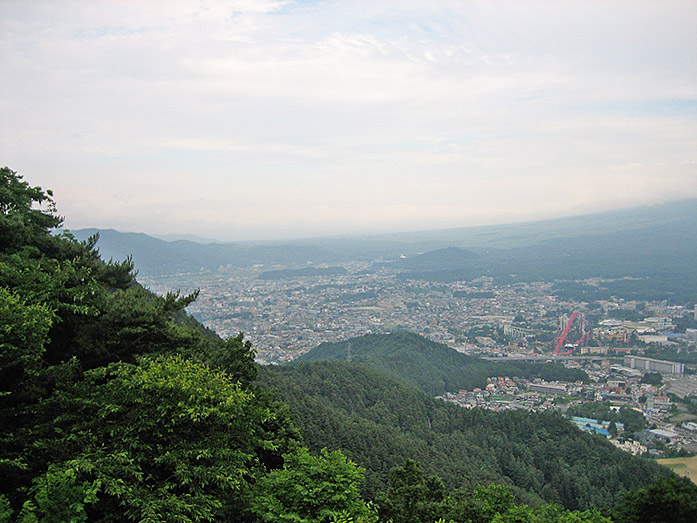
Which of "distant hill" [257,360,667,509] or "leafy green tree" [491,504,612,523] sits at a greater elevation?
"leafy green tree" [491,504,612,523]

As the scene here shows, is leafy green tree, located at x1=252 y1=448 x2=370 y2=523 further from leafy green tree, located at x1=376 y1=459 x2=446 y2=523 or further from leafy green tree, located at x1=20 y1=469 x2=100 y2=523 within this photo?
leafy green tree, located at x1=376 y1=459 x2=446 y2=523

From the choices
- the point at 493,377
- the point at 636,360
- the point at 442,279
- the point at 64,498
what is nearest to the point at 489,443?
the point at 493,377

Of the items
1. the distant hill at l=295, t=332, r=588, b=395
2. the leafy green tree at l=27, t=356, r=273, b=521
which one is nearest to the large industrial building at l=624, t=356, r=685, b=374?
the distant hill at l=295, t=332, r=588, b=395

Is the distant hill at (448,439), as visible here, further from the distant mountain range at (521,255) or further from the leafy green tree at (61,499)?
the distant mountain range at (521,255)

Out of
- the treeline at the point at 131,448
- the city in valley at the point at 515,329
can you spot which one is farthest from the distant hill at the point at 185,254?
the treeline at the point at 131,448

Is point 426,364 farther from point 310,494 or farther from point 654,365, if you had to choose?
point 310,494

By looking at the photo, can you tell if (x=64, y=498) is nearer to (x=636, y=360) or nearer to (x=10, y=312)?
(x=10, y=312)

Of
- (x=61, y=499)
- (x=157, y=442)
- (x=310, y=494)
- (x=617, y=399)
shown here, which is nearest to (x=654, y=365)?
(x=617, y=399)
